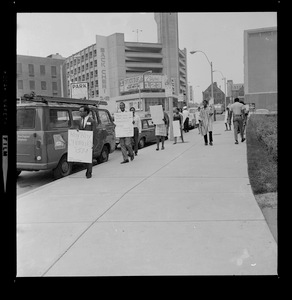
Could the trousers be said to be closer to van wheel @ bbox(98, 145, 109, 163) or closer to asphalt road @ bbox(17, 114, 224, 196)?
van wheel @ bbox(98, 145, 109, 163)

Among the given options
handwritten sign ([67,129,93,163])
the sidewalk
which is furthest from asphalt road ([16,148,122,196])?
handwritten sign ([67,129,93,163])

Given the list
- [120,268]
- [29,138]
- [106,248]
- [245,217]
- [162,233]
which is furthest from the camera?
[29,138]

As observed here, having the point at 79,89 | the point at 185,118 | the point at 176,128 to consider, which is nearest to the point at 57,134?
the point at 79,89

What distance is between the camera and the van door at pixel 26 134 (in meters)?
7.09

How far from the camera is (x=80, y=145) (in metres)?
7.33

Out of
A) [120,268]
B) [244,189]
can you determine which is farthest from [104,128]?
[120,268]

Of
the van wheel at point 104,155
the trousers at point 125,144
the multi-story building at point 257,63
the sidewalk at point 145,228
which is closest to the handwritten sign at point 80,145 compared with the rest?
the sidewalk at point 145,228

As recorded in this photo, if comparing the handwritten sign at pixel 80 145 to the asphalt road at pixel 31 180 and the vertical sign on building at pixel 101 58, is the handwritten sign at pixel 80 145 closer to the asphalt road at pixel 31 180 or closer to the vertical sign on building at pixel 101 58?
the asphalt road at pixel 31 180

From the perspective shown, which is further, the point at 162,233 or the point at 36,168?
the point at 36,168

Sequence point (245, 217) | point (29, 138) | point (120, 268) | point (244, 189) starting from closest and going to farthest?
point (120, 268), point (245, 217), point (244, 189), point (29, 138)
